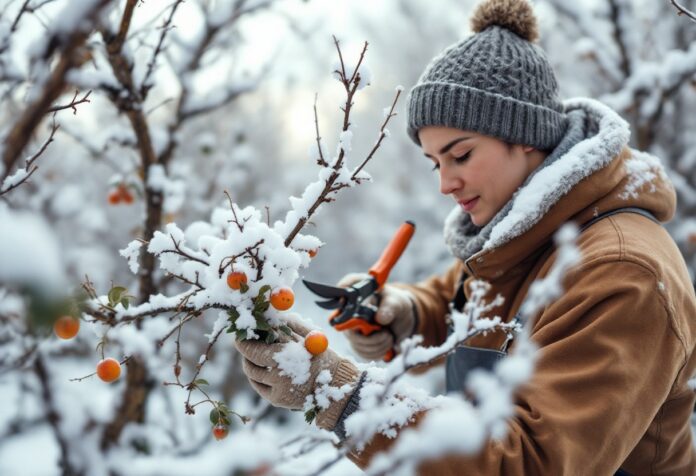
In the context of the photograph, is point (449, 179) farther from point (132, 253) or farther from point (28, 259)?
point (28, 259)

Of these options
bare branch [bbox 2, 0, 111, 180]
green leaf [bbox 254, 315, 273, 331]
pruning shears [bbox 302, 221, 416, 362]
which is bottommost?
pruning shears [bbox 302, 221, 416, 362]

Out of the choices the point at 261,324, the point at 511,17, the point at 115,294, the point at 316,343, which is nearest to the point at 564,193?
the point at 511,17

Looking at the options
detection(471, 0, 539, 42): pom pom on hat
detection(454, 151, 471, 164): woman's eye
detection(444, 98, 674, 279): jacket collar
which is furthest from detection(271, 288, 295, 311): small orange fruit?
detection(471, 0, 539, 42): pom pom on hat

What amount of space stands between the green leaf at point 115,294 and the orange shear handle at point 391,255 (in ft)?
3.71

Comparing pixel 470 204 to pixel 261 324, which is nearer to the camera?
pixel 261 324

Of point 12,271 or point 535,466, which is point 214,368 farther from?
point 12,271

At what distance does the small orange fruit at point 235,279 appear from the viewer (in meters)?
1.18

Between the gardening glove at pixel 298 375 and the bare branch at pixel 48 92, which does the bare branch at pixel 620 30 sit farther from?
the bare branch at pixel 48 92

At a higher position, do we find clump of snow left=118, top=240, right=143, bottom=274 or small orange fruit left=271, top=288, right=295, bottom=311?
clump of snow left=118, top=240, right=143, bottom=274

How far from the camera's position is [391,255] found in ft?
7.02

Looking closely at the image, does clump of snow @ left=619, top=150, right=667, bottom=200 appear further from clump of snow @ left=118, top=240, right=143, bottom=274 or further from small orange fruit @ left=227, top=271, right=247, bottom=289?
clump of snow @ left=118, top=240, right=143, bottom=274

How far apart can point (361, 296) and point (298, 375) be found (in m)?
0.78

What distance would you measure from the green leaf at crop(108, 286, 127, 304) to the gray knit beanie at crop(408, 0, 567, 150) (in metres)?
1.12

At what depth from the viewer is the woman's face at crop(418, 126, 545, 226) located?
5.61ft
